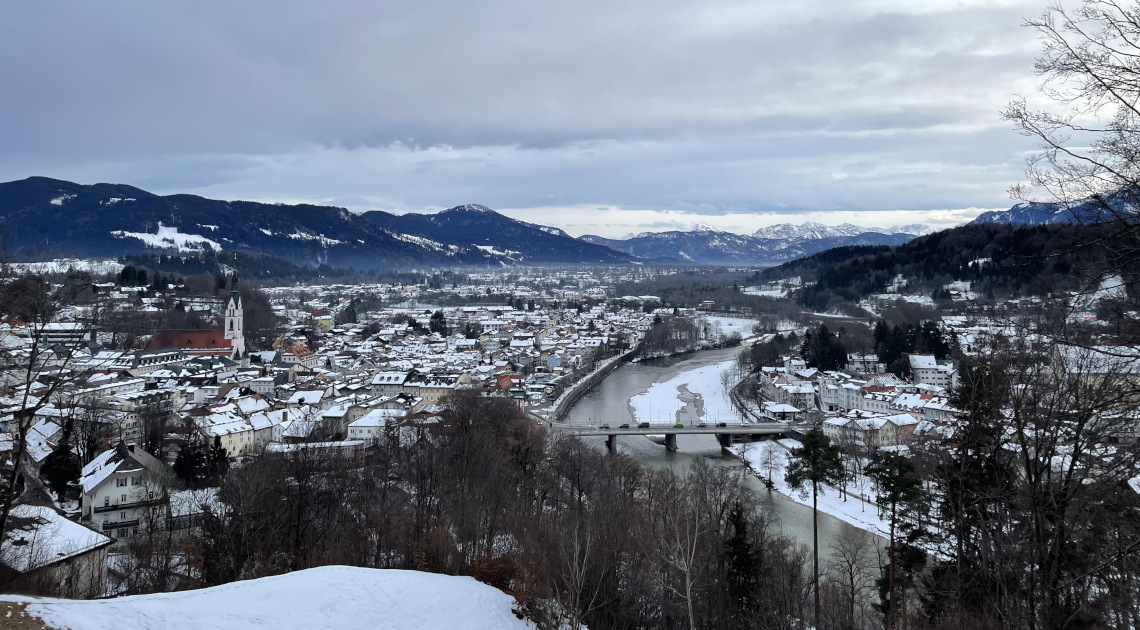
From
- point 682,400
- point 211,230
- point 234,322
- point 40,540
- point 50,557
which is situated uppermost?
point 211,230

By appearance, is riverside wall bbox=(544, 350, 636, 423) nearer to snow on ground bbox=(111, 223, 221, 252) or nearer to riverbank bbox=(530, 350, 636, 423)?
riverbank bbox=(530, 350, 636, 423)

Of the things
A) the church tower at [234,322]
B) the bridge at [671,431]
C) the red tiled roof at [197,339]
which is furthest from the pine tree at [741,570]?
the red tiled roof at [197,339]

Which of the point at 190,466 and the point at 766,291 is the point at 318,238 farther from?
the point at 190,466

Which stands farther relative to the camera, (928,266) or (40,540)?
(928,266)

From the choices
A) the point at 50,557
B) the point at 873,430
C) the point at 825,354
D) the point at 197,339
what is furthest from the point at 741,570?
the point at 197,339

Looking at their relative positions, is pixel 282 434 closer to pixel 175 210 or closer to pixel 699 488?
pixel 699 488

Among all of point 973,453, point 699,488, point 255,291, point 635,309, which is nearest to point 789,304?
point 635,309

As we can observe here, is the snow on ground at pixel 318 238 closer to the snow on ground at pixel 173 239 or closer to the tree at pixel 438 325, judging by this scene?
the snow on ground at pixel 173 239
